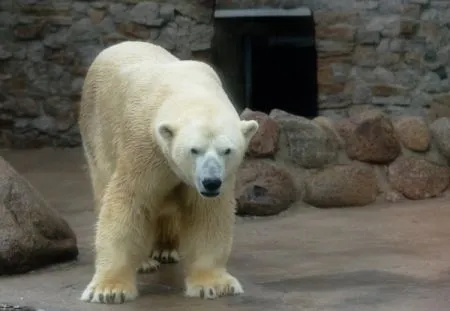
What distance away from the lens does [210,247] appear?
424 centimetres

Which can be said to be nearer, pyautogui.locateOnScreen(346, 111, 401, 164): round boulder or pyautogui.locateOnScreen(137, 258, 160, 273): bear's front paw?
pyautogui.locateOnScreen(137, 258, 160, 273): bear's front paw

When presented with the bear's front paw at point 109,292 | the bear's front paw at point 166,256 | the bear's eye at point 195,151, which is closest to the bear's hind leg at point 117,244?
the bear's front paw at point 109,292

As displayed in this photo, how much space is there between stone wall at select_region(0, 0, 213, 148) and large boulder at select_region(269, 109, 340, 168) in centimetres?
255

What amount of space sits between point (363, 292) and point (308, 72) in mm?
5451

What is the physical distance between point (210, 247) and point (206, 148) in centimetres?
62

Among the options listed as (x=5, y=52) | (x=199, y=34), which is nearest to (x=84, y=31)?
(x=5, y=52)

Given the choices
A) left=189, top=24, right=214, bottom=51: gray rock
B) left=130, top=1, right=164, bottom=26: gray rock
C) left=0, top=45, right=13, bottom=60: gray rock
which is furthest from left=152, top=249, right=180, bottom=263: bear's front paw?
left=0, top=45, right=13, bottom=60: gray rock

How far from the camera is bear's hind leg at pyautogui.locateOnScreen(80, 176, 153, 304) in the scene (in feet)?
13.6

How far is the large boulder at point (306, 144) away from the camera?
6.36 metres

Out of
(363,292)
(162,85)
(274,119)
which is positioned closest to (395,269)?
(363,292)

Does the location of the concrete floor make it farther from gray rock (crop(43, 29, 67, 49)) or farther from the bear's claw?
gray rock (crop(43, 29, 67, 49))

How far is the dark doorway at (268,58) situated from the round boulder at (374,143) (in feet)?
6.76

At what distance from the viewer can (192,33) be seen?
28.4ft

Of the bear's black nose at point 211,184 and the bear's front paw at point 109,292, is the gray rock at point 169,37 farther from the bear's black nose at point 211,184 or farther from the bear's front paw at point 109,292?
the bear's black nose at point 211,184
